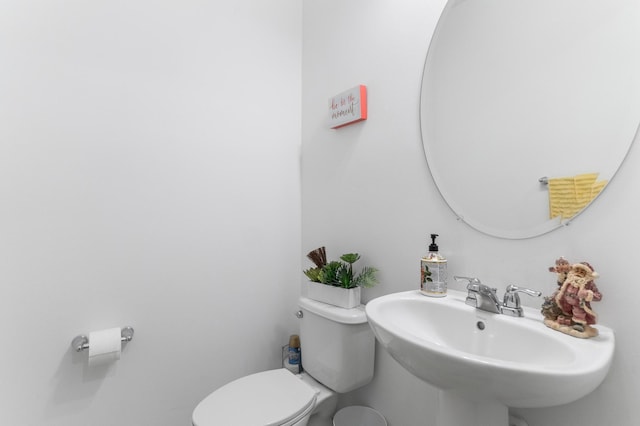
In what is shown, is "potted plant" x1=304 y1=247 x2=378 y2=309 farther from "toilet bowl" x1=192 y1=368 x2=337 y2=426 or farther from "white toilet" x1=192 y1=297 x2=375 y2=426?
"toilet bowl" x1=192 y1=368 x2=337 y2=426

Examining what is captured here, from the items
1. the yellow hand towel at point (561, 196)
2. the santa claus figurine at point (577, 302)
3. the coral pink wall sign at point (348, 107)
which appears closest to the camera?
the santa claus figurine at point (577, 302)

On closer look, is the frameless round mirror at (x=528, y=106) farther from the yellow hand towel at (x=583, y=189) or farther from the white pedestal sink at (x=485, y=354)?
the white pedestal sink at (x=485, y=354)

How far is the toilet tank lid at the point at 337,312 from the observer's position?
1.13m

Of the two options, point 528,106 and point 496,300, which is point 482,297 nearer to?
point 496,300

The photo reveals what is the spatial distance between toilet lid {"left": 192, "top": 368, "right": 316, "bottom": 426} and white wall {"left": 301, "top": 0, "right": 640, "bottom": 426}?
0.36 m

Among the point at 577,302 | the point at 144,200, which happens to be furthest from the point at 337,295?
the point at 144,200

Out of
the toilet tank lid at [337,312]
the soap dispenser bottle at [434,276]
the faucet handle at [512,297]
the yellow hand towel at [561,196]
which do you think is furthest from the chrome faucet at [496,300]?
the toilet tank lid at [337,312]

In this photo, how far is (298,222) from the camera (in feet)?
5.50

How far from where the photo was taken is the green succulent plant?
1.21 metres

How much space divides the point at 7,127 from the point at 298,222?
1183mm

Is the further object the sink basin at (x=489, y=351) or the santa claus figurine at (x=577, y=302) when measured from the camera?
the santa claus figurine at (x=577, y=302)

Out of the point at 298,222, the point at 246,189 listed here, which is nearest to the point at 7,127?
the point at 246,189

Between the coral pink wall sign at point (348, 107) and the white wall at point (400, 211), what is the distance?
1.4 inches

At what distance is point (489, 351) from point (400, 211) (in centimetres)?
54
